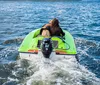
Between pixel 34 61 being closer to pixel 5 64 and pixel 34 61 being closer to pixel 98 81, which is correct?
pixel 5 64

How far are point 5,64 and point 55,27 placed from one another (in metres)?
2.79

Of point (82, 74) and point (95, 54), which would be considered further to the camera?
point (95, 54)

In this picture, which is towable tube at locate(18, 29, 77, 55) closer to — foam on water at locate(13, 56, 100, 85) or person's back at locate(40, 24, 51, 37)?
foam on water at locate(13, 56, 100, 85)

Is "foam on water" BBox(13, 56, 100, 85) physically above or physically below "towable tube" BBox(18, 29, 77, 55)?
below

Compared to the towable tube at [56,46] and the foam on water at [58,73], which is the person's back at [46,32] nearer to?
the towable tube at [56,46]

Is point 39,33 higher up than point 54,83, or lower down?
A: higher up

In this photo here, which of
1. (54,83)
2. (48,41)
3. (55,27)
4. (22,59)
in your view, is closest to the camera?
(54,83)

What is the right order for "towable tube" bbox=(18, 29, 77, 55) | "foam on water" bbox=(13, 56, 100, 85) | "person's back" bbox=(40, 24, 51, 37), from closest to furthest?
"foam on water" bbox=(13, 56, 100, 85)
"towable tube" bbox=(18, 29, 77, 55)
"person's back" bbox=(40, 24, 51, 37)

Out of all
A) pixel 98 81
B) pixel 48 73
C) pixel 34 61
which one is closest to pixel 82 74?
pixel 98 81

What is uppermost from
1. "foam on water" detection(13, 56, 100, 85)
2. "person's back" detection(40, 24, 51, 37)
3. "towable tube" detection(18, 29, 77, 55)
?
"person's back" detection(40, 24, 51, 37)

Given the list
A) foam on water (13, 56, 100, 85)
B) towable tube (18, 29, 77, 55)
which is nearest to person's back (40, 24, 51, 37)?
towable tube (18, 29, 77, 55)

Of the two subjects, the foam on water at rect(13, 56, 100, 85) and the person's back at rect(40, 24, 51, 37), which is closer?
the foam on water at rect(13, 56, 100, 85)

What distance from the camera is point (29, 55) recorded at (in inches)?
408

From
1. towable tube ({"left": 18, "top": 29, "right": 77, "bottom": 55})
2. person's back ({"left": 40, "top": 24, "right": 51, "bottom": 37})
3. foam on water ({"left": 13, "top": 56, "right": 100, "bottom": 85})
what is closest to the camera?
foam on water ({"left": 13, "top": 56, "right": 100, "bottom": 85})
